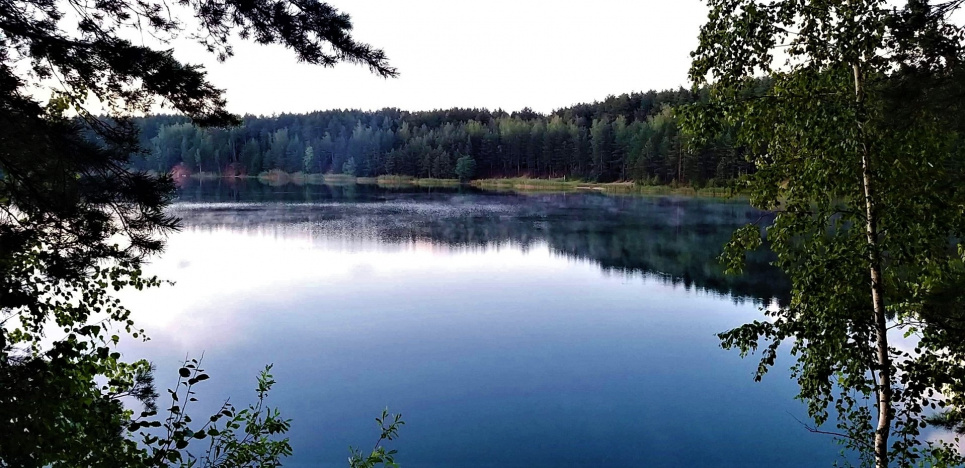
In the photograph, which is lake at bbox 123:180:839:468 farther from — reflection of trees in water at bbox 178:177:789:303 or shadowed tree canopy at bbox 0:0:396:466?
shadowed tree canopy at bbox 0:0:396:466

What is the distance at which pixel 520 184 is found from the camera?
9606 cm

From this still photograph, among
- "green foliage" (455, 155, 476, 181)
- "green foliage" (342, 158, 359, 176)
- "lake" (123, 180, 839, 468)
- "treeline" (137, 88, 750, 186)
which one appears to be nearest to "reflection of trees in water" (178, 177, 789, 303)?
"lake" (123, 180, 839, 468)

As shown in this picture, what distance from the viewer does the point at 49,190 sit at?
162 inches

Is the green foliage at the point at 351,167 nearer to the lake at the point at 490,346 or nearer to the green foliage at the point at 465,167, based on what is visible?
the green foliage at the point at 465,167

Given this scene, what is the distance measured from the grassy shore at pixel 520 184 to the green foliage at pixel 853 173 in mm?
55927

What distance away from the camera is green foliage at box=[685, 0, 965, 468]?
4980 mm

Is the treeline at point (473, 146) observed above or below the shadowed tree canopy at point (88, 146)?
above

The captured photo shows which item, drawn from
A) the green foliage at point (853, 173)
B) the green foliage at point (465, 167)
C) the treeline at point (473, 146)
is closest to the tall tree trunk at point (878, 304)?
the green foliage at point (853, 173)

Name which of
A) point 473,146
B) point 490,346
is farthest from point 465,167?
point 490,346

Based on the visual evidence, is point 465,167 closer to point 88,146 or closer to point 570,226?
point 570,226

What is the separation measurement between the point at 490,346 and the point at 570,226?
2465 centimetres

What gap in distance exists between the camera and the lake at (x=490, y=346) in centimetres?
993

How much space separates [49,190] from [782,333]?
569 cm

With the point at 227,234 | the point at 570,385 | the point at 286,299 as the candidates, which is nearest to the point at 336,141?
the point at 227,234
